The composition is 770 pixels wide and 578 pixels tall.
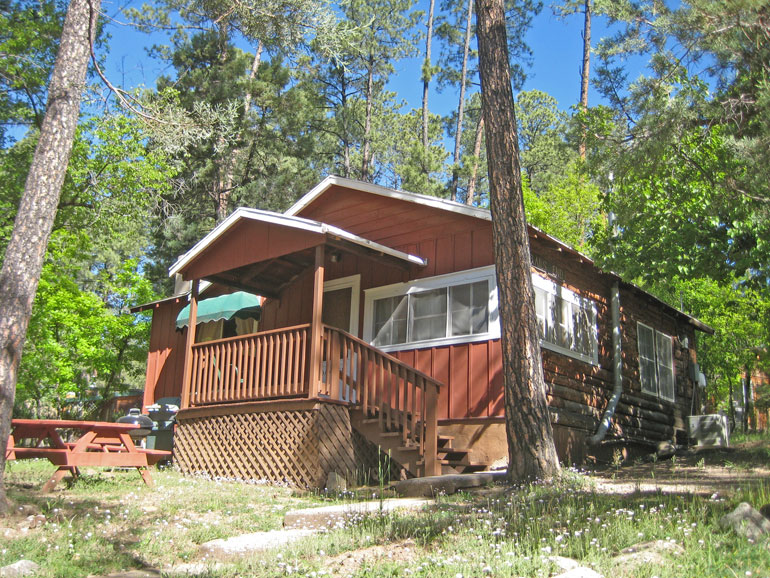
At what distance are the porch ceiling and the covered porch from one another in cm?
2

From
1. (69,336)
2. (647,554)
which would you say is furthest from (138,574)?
(69,336)

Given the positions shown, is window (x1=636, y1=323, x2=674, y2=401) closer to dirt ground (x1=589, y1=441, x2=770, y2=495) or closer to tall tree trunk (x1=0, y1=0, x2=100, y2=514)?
dirt ground (x1=589, y1=441, x2=770, y2=495)

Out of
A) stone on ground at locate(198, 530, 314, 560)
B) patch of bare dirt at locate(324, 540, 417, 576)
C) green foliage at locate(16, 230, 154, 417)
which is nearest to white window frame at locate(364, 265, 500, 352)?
stone on ground at locate(198, 530, 314, 560)

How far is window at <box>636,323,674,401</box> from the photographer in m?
14.4

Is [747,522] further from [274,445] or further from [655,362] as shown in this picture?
[655,362]

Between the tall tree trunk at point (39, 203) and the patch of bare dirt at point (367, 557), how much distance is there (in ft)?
11.6

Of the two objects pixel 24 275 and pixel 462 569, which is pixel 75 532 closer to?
pixel 24 275

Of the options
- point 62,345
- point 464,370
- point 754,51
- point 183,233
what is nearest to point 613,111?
point 754,51

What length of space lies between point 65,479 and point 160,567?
3.89 metres

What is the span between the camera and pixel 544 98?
99.8ft

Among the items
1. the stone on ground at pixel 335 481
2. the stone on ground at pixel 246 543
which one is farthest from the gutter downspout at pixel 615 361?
the stone on ground at pixel 246 543

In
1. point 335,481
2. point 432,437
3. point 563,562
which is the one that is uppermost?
point 432,437

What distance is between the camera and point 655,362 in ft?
49.0

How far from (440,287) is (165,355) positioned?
7060 millimetres
